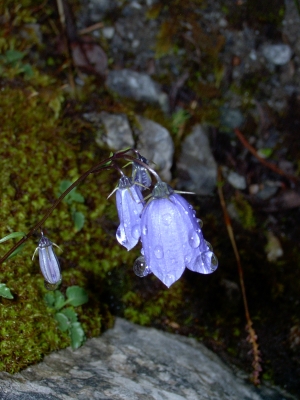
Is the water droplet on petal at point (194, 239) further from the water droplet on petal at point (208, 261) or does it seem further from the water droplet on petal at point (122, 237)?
the water droplet on petal at point (122, 237)

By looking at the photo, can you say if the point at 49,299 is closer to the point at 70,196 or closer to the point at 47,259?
the point at 47,259

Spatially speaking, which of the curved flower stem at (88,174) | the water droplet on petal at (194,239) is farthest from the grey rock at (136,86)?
the water droplet on petal at (194,239)

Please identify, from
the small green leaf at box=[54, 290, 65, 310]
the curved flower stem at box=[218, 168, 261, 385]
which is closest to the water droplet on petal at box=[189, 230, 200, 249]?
the small green leaf at box=[54, 290, 65, 310]

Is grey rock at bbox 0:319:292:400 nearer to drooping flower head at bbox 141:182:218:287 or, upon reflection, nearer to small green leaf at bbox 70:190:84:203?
drooping flower head at bbox 141:182:218:287

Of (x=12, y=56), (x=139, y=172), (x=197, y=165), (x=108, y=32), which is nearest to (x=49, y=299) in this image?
(x=139, y=172)

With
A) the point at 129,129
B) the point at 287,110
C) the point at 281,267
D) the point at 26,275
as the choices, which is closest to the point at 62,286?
the point at 26,275
